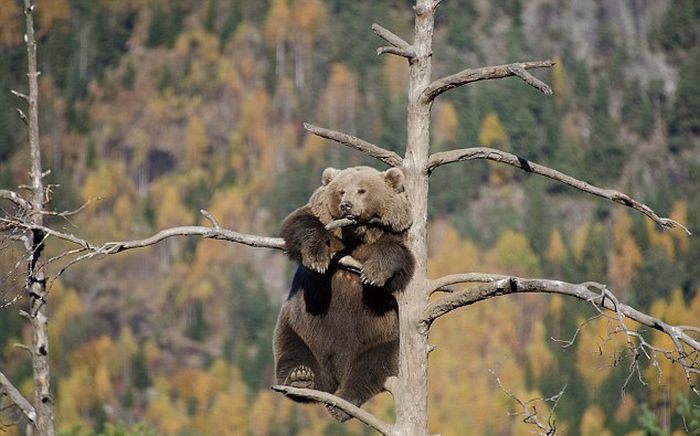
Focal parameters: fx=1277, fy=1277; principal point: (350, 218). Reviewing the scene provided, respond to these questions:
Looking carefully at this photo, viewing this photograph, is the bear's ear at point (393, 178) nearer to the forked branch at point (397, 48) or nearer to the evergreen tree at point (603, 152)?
the forked branch at point (397, 48)

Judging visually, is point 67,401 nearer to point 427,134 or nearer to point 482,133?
point 482,133

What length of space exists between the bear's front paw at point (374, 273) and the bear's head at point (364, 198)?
0.43 metres

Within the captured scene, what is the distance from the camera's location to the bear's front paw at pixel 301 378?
27.2ft

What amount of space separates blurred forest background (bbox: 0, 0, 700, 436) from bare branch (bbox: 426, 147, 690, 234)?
71731 mm

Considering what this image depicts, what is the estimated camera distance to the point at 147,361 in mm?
115312

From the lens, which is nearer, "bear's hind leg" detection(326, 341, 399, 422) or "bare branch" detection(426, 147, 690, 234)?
"bare branch" detection(426, 147, 690, 234)

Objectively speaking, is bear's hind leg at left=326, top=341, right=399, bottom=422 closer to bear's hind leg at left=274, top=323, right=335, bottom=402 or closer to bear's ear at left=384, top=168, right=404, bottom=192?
bear's hind leg at left=274, top=323, right=335, bottom=402

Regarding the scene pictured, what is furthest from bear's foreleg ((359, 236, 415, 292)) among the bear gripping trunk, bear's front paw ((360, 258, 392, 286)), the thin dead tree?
the thin dead tree

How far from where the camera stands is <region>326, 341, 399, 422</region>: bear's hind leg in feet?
26.6

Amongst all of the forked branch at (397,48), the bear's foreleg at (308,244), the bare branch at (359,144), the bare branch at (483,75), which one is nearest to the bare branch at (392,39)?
the forked branch at (397,48)

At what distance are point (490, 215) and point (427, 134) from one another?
11805 centimetres

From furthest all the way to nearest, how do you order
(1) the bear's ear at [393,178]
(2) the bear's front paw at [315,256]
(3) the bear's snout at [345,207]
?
(1) the bear's ear at [393,178], (3) the bear's snout at [345,207], (2) the bear's front paw at [315,256]

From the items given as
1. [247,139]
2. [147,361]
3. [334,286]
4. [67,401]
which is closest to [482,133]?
[247,139]

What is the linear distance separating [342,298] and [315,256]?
0.60 m
